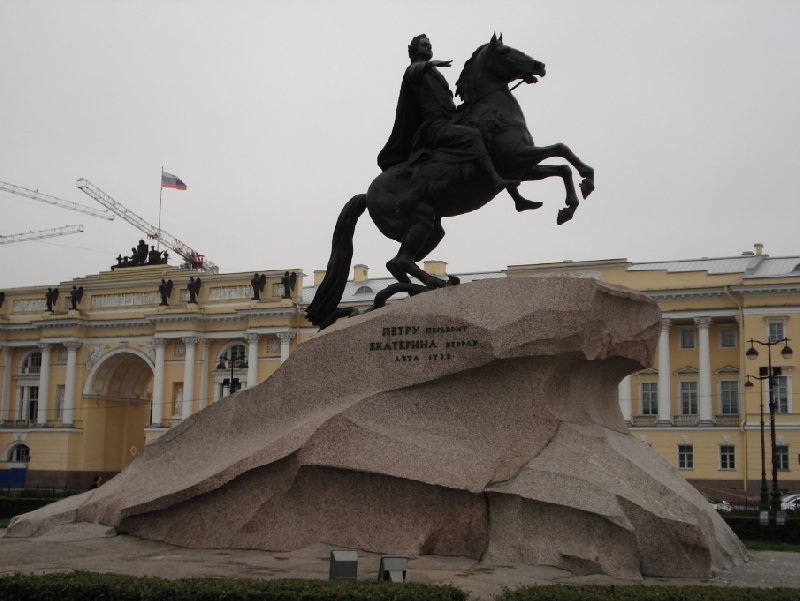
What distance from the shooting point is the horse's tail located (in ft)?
35.9

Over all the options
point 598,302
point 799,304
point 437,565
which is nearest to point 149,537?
point 437,565

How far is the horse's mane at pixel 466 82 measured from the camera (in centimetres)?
991

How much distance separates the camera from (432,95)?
9984 millimetres

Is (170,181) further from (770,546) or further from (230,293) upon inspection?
(770,546)

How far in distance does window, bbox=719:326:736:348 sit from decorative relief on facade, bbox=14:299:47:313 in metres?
39.6

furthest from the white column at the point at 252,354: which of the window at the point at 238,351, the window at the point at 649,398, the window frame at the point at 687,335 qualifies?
the window frame at the point at 687,335

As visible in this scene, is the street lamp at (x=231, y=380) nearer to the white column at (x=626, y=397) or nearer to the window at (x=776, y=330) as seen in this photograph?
the white column at (x=626, y=397)

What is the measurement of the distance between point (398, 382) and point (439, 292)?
98 cm

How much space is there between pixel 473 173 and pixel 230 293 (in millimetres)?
46907

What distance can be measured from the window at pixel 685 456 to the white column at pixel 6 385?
3930cm

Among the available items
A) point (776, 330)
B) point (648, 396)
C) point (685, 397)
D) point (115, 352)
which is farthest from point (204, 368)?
point (776, 330)

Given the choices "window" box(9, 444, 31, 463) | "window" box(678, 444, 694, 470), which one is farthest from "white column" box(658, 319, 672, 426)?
"window" box(9, 444, 31, 463)

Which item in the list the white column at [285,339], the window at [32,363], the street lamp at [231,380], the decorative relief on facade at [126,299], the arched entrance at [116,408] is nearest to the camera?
the street lamp at [231,380]

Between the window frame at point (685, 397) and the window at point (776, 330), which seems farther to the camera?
the window frame at point (685, 397)
